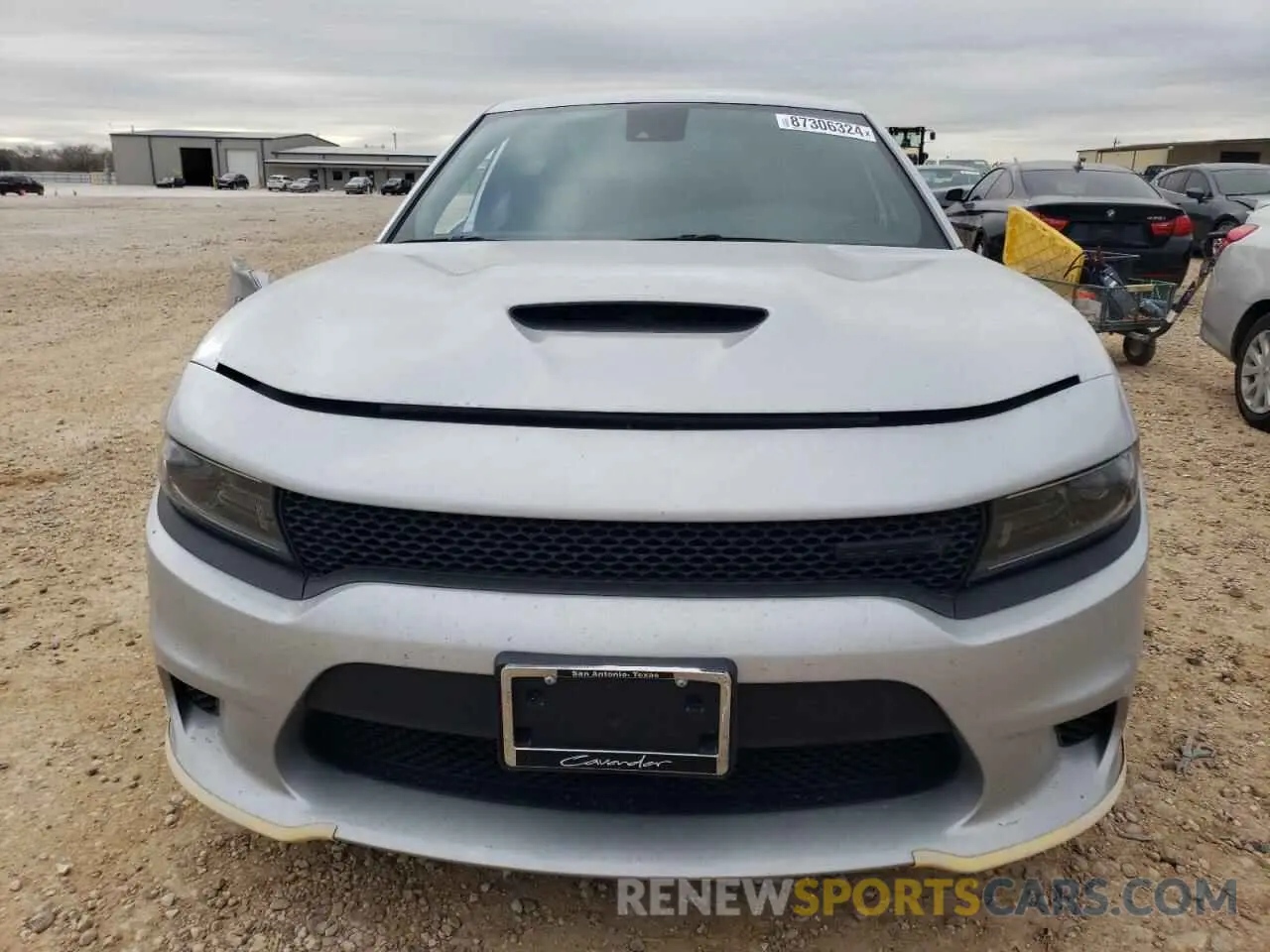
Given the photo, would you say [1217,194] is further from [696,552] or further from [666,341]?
[696,552]

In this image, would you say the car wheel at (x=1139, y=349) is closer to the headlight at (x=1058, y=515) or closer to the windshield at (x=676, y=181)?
the windshield at (x=676, y=181)

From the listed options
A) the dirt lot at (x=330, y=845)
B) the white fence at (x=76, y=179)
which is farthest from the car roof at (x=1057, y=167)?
the white fence at (x=76, y=179)

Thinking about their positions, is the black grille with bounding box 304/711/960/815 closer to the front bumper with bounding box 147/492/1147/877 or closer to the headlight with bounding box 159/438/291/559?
the front bumper with bounding box 147/492/1147/877

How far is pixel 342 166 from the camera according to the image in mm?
92562

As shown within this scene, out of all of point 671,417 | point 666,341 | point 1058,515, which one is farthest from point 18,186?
point 1058,515

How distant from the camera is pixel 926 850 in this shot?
1463mm

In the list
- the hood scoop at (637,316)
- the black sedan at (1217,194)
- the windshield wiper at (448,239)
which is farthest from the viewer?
the black sedan at (1217,194)

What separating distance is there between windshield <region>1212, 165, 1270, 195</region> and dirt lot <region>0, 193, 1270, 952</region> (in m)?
11.8

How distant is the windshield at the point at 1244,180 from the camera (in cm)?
1398

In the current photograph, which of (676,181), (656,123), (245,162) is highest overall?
(656,123)

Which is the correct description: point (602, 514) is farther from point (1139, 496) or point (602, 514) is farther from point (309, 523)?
point (1139, 496)

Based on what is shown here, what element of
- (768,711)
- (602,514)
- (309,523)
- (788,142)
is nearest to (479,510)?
(602,514)

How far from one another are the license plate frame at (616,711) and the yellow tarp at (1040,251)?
20.1ft

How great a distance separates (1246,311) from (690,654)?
5.39 m
